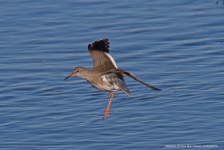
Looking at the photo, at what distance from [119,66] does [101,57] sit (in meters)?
2.75

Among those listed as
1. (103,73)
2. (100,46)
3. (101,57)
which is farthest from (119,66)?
(103,73)

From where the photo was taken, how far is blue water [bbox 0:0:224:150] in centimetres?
930

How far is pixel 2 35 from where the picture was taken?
15500mm

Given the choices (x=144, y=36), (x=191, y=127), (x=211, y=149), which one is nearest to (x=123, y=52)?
(x=144, y=36)

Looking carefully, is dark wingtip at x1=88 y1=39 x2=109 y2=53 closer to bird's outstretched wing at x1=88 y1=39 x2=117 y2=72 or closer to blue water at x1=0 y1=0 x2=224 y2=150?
bird's outstretched wing at x1=88 y1=39 x2=117 y2=72

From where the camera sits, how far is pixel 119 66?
42.7 ft

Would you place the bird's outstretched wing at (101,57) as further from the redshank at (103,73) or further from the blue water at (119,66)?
the blue water at (119,66)

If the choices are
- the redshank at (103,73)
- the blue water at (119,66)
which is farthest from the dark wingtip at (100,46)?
the blue water at (119,66)

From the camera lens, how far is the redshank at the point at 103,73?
929 centimetres

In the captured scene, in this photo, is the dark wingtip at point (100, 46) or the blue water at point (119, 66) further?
the dark wingtip at point (100, 46)

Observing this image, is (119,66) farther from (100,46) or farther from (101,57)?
(101,57)

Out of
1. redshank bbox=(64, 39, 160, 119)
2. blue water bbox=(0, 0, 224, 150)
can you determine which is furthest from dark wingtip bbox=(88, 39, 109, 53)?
blue water bbox=(0, 0, 224, 150)

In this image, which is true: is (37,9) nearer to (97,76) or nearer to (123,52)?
(123,52)

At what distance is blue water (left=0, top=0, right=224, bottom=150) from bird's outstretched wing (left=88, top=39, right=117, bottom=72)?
101 cm
